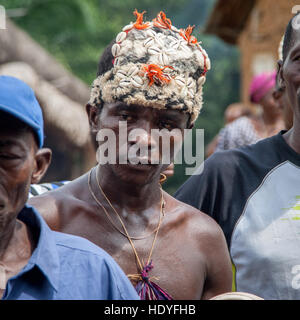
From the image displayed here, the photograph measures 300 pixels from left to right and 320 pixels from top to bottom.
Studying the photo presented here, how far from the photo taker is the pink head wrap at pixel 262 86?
224 inches

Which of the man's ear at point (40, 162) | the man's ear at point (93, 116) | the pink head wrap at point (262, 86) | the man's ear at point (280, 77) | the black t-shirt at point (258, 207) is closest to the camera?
the man's ear at point (40, 162)

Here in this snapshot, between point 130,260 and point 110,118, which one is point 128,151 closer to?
point 110,118

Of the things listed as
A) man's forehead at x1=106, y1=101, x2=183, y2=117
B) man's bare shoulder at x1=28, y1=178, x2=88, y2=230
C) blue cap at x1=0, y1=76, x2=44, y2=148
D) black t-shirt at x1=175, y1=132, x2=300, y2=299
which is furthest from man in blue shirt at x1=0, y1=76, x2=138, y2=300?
black t-shirt at x1=175, y1=132, x2=300, y2=299

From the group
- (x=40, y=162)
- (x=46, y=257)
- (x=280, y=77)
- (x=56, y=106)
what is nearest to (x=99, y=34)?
(x=56, y=106)

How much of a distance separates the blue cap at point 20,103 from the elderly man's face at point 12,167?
0.15 feet

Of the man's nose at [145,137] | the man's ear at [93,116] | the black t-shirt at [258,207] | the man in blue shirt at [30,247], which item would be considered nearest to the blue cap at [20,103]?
the man in blue shirt at [30,247]

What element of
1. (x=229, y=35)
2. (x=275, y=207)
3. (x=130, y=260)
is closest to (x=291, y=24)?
(x=275, y=207)

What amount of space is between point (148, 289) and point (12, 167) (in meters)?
0.88

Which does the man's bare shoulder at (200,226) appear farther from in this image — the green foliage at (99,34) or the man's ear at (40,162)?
the green foliage at (99,34)

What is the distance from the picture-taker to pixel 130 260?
2.68 metres

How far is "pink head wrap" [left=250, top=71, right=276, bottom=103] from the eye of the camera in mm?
5695

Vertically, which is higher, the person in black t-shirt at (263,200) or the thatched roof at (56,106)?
the thatched roof at (56,106)

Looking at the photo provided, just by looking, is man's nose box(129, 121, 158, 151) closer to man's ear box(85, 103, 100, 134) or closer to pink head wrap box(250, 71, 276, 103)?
man's ear box(85, 103, 100, 134)
